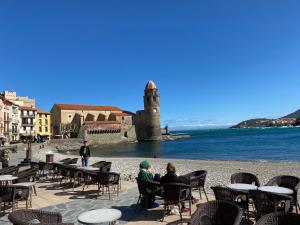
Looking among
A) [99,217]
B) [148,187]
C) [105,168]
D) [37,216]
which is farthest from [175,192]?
[105,168]

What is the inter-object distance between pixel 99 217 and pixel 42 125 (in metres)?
67.8

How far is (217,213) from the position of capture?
13.0ft

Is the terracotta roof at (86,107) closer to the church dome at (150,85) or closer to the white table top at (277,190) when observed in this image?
the church dome at (150,85)

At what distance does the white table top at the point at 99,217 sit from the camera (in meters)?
3.73

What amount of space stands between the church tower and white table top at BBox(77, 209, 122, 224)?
7576cm

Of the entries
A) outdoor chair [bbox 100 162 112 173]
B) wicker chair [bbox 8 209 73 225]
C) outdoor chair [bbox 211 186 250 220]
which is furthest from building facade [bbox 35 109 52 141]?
wicker chair [bbox 8 209 73 225]

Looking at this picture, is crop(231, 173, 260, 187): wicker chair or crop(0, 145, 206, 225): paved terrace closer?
crop(0, 145, 206, 225): paved terrace

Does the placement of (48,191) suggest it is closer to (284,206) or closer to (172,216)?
(172,216)

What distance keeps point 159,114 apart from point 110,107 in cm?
1661

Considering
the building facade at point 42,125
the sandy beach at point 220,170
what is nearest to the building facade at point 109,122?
the building facade at point 42,125

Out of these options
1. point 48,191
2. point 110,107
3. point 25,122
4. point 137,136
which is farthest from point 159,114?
point 48,191

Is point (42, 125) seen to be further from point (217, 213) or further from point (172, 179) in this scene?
point (217, 213)

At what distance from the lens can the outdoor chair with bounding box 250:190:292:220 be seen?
4.46m

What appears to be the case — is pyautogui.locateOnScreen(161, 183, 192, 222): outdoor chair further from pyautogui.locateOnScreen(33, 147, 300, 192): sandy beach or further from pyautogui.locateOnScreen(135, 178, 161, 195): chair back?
pyautogui.locateOnScreen(33, 147, 300, 192): sandy beach
